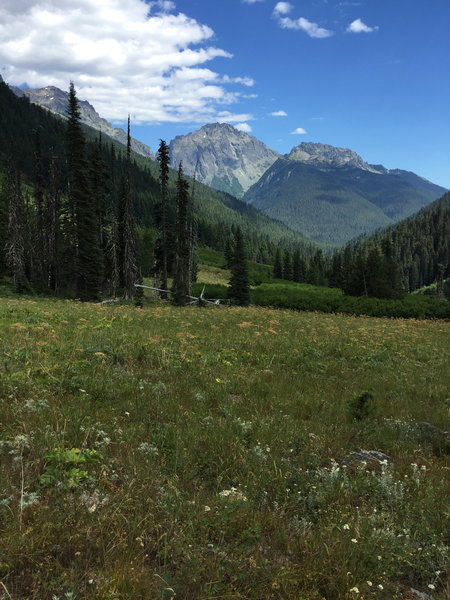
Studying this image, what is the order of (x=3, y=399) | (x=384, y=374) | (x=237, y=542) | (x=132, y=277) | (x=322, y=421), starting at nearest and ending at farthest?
(x=237, y=542) → (x=3, y=399) → (x=322, y=421) → (x=384, y=374) → (x=132, y=277)

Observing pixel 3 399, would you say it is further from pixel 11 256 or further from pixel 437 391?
pixel 11 256

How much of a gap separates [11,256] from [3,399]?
41944mm

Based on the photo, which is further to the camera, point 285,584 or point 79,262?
point 79,262

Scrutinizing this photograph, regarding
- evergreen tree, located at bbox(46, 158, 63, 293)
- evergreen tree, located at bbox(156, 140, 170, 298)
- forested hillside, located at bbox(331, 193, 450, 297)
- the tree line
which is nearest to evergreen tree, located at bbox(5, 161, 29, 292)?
the tree line

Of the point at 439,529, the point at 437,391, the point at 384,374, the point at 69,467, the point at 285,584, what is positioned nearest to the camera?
the point at 285,584

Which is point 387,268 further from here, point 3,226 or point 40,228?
point 3,226

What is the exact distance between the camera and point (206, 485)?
15.1 ft

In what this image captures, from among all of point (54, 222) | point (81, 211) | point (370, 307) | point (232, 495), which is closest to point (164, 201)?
point (81, 211)

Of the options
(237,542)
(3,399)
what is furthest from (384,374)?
(3,399)

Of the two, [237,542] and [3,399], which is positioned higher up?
[3,399]

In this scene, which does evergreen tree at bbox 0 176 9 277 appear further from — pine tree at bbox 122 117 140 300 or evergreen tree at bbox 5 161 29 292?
pine tree at bbox 122 117 140 300

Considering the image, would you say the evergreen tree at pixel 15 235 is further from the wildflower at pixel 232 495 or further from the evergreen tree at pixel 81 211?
the wildflower at pixel 232 495

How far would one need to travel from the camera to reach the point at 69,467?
443 cm

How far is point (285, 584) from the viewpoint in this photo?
10.3ft
